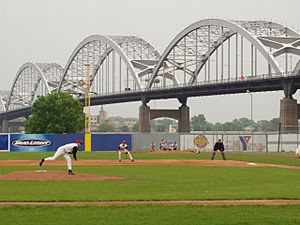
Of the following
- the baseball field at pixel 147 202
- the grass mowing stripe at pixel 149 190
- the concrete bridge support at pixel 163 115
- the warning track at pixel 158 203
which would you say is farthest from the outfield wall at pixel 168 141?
the warning track at pixel 158 203

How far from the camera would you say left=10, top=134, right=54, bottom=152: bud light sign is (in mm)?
84625

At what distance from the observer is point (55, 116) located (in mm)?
118562

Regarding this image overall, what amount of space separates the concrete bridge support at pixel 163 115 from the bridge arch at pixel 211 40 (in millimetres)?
5092

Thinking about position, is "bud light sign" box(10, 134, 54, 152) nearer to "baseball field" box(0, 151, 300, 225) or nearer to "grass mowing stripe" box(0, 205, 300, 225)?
"baseball field" box(0, 151, 300, 225)

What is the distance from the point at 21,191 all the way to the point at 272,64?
75.9 meters

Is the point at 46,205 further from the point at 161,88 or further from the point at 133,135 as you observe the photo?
the point at 161,88

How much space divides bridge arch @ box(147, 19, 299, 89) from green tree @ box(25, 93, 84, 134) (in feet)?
58.9

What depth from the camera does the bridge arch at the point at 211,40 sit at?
99.6 metres

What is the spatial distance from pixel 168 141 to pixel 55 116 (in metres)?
35.7

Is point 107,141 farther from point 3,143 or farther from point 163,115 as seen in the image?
point 163,115

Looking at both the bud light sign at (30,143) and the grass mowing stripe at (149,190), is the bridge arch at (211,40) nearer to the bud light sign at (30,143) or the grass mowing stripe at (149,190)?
the bud light sign at (30,143)

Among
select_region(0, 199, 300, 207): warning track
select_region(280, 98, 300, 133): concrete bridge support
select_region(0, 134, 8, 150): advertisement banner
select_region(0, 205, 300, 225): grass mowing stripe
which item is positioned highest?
select_region(280, 98, 300, 133): concrete bridge support

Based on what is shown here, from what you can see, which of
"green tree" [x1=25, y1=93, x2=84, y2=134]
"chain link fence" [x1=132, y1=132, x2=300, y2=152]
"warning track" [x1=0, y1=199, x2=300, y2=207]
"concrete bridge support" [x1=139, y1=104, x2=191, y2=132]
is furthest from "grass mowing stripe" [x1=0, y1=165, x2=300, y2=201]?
"concrete bridge support" [x1=139, y1=104, x2=191, y2=132]

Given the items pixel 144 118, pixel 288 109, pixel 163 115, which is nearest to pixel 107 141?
pixel 288 109
